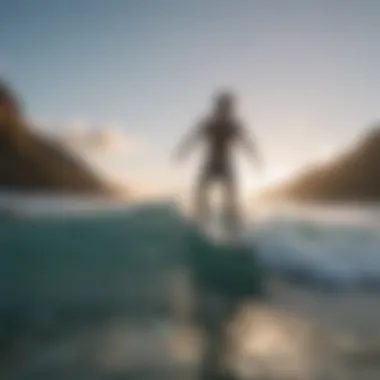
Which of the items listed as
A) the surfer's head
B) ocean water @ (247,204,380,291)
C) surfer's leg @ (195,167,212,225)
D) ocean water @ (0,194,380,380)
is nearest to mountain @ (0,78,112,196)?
ocean water @ (0,194,380,380)

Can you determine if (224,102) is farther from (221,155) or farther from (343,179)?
(343,179)

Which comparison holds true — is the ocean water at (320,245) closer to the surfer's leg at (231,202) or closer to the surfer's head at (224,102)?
the surfer's leg at (231,202)

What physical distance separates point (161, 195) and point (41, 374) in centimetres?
53

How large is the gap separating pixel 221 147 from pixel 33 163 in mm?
497

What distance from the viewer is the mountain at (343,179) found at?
154 centimetres

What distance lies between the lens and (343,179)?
155cm

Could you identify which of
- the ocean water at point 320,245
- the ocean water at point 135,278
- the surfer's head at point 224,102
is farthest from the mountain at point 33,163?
the ocean water at point 320,245

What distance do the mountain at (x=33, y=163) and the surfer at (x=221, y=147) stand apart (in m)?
0.28

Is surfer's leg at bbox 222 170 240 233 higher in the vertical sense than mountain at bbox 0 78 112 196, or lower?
lower

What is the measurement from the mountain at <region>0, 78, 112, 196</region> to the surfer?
277mm

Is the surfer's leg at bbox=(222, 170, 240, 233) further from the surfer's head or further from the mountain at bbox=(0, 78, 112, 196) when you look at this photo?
the mountain at bbox=(0, 78, 112, 196)

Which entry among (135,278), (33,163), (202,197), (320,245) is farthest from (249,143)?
(33,163)

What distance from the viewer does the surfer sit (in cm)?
154

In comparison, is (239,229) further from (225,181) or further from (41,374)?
(41,374)
